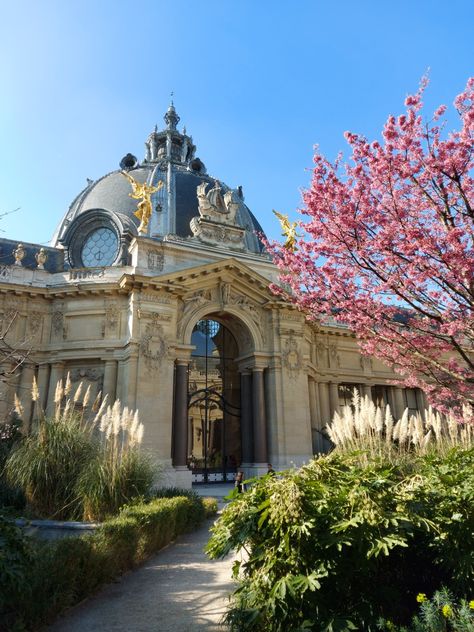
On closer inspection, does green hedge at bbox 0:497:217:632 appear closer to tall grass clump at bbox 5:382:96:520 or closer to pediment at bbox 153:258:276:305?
tall grass clump at bbox 5:382:96:520

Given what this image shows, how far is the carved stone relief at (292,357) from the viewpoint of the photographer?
22938mm

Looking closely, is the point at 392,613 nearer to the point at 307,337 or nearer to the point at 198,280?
the point at 198,280

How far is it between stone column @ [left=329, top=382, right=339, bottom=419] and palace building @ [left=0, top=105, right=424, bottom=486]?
4.8 inches

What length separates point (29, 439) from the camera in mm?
10594

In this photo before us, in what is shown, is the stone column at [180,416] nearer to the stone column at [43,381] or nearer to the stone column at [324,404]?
the stone column at [43,381]

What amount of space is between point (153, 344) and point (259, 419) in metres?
6.60

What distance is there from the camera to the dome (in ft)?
84.6

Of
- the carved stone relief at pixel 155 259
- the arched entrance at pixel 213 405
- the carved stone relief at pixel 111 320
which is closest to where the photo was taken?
the carved stone relief at pixel 111 320

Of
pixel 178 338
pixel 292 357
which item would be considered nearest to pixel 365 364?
pixel 292 357

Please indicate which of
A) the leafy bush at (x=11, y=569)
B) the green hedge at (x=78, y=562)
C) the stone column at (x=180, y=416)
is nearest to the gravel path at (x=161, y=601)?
the green hedge at (x=78, y=562)

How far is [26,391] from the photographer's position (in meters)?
20.8

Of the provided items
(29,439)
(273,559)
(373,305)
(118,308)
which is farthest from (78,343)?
(273,559)

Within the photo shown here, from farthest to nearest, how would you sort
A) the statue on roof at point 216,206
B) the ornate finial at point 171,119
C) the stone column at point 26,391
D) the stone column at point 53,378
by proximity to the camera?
the ornate finial at point 171,119
the statue on roof at point 216,206
the stone column at point 53,378
the stone column at point 26,391

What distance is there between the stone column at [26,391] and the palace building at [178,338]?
5 cm
